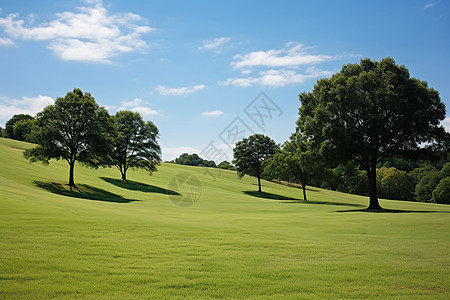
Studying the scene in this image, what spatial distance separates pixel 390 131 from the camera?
32906mm

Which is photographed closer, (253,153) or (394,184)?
(253,153)

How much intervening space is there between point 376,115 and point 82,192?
3765 cm

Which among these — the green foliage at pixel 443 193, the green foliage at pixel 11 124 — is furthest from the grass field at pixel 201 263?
the green foliage at pixel 11 124

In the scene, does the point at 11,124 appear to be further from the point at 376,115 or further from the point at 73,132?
the point at 376,115

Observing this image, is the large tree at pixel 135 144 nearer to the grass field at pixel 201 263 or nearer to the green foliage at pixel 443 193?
the grass field at pixel 201 263

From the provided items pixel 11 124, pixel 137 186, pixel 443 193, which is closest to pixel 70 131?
pixel 137 186

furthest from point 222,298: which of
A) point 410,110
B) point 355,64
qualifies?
point 355,64

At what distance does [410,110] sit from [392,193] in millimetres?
90765

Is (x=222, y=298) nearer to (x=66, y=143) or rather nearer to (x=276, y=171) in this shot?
(x=66, y=143)

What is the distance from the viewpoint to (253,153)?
76750 millimetres

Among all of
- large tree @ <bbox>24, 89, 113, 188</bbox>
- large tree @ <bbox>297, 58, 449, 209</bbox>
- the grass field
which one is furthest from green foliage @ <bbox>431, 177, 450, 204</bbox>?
the grass field

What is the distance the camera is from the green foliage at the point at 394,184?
109 m

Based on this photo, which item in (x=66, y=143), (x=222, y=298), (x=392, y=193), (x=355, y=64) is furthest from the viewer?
(x=392, y=193)

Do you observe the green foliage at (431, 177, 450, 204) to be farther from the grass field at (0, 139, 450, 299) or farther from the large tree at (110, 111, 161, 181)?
the grass field at (0, 139, 450, 299)
